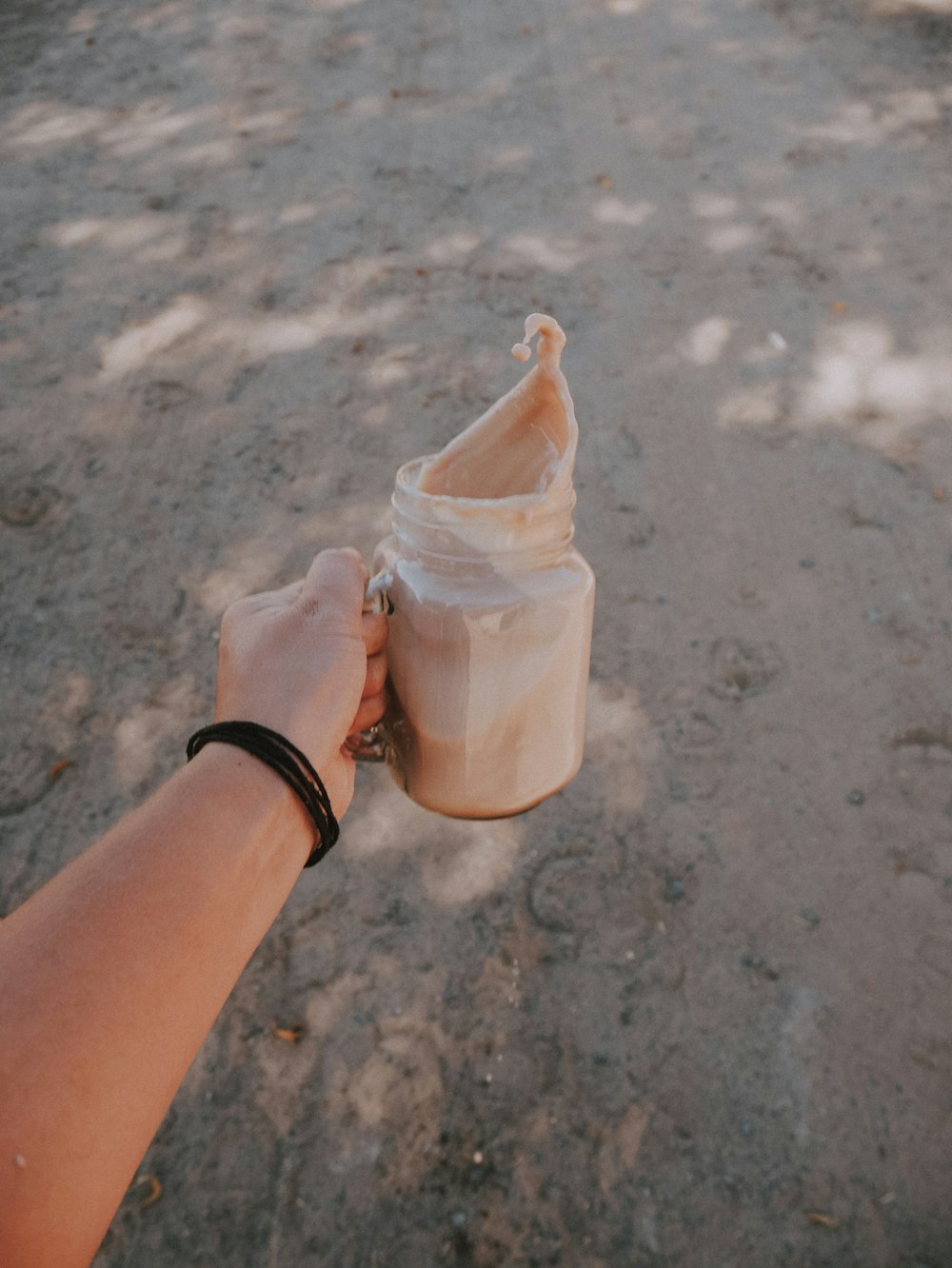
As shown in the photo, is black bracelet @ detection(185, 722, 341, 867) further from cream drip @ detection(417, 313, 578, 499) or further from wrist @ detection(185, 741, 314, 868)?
cream drip @ detection(417, 313, 578, 499)

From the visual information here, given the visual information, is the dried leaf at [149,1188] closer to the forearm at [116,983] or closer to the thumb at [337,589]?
the forearm at [116,983]

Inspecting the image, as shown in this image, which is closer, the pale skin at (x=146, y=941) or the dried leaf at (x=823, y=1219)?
the pale skin at (x=146, y=941)

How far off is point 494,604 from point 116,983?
64 centimetres

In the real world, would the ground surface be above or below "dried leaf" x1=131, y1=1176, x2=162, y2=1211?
above

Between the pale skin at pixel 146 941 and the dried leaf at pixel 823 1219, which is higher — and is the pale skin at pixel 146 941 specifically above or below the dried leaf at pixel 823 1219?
above

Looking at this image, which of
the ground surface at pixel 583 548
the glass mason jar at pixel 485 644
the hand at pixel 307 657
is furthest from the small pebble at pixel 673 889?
the hand at pixel 307 657

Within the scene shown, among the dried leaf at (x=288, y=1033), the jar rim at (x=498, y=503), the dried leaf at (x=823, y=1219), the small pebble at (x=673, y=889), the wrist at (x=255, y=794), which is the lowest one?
the dried leaf at (x=823, y=1219)

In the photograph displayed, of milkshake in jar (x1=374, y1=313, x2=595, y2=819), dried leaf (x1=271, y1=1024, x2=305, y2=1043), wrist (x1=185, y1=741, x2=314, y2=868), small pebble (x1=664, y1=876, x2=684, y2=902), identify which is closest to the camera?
wrist (x1=185, y1=741, x2=314, y2=868)

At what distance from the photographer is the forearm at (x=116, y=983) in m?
0.81

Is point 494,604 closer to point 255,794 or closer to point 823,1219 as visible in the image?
point 255,794

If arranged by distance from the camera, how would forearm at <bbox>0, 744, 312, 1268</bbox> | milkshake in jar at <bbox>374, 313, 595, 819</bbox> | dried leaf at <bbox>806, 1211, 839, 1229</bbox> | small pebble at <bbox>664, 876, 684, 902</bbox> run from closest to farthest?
forearm at <bbox>0, 744, 312, 1268</bbox>
milkshake in jar at <bbox>374, 313, 595, 819</bbox>
dried leaf at <bbox>806, 1211, 839, 1229</bbox>
small pebble at <bbox>664, 876, 684, 902</bbox>

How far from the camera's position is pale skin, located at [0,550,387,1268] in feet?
2.69

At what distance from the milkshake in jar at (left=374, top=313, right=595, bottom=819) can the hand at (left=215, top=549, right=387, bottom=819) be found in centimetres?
6

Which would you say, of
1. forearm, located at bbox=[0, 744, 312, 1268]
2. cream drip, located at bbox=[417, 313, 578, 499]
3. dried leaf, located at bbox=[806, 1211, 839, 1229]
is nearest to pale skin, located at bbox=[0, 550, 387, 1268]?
forearm, located at bbox=[0, 744, 312, 1268]
